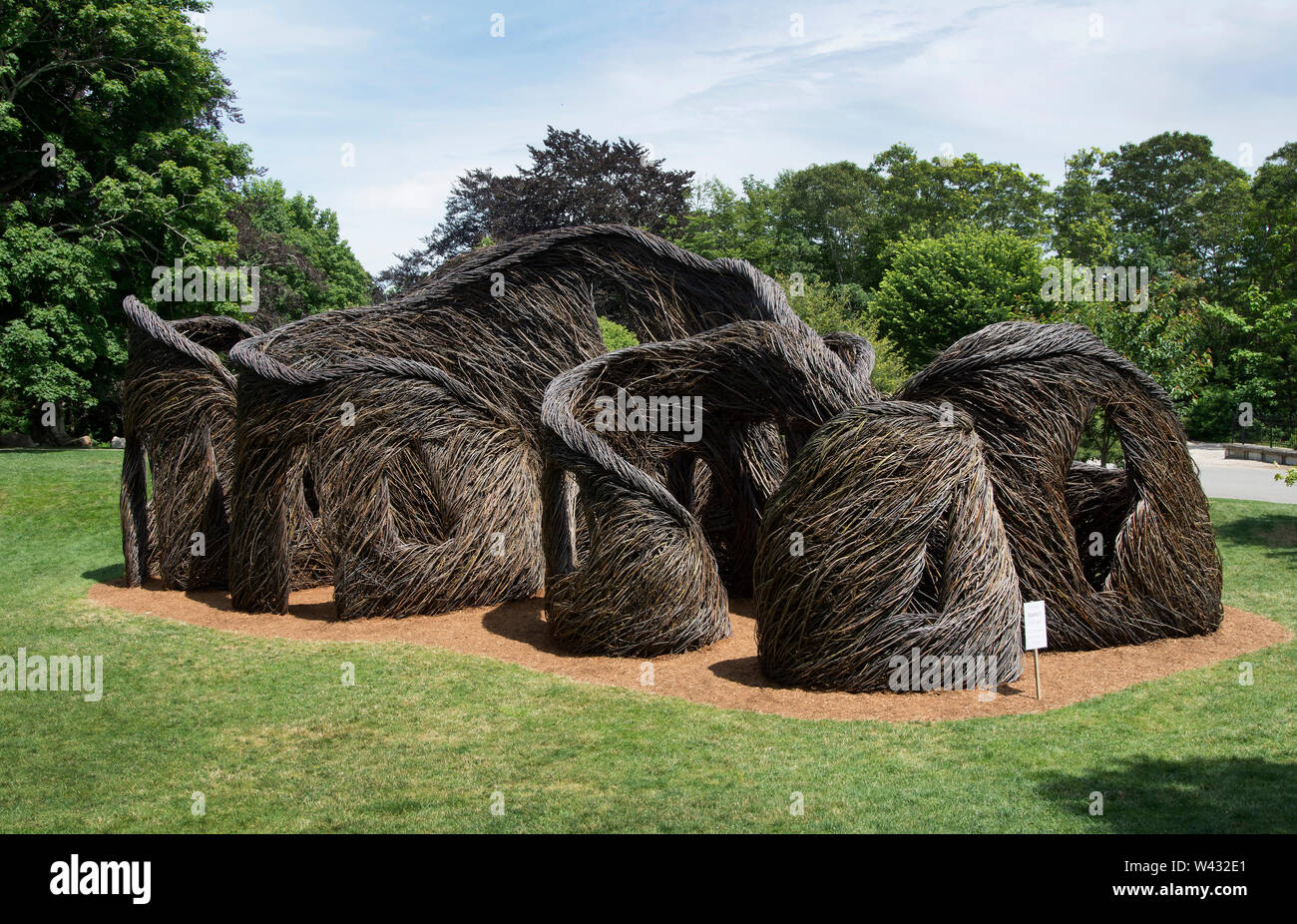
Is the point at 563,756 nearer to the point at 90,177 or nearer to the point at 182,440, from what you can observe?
the point at 182,440

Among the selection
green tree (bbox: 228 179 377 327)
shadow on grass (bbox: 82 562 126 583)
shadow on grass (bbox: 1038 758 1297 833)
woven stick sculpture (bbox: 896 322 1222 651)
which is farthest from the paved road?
green tree (bbox: 228 179 377 327)

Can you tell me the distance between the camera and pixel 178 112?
98.0ft

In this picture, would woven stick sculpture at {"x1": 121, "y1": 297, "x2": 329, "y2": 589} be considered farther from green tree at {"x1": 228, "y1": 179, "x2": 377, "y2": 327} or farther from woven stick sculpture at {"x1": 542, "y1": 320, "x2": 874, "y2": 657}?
green tree at {"x1": 228, "y1": 179, "x2": 377, "y2": 327}

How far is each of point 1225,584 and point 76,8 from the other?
30.4 metres

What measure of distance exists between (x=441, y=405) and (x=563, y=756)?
6.70m

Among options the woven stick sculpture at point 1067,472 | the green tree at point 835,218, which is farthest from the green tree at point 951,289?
the woven stick sculpture at point 1067,472

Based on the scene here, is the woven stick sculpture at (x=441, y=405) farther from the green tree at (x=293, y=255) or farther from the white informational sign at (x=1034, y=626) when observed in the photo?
the green tree at (x=293, y=255)

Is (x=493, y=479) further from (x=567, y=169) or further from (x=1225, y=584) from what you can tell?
(x=567, y=169)

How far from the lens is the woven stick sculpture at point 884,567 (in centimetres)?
919

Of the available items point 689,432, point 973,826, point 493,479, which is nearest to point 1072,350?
point 689,432

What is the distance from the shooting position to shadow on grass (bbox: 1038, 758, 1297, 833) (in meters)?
6.55

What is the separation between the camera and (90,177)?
28.5 meters

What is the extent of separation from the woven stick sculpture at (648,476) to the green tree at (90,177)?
67.9 ft

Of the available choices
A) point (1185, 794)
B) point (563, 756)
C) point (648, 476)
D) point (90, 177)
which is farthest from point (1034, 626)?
point (90, 177)
